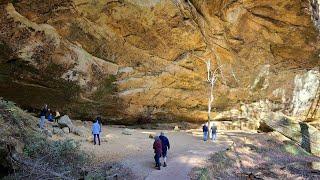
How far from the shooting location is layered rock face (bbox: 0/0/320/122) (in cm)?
2259

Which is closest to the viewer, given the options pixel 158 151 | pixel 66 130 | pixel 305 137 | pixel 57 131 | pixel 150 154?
pixel 158 151

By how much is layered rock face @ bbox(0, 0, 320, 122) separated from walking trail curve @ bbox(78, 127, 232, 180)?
6.03m

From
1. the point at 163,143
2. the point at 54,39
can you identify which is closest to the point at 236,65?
the point at 54,39

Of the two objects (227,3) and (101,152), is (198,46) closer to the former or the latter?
→ (227,3)

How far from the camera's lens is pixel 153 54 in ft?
88.0

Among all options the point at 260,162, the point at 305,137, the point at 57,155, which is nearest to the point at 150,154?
the point at 57,155

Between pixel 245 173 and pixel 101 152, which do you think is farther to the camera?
pixel 245 173

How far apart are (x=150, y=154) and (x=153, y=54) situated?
11.4 meters

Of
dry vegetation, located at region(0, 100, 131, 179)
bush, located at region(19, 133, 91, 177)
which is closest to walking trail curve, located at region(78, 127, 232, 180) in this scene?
dry vegetation, located at region(0, 100, 131, 179)

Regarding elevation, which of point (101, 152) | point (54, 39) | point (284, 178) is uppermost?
point (54, 39)

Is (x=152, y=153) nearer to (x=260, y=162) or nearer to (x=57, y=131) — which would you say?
(x=57, y=131)

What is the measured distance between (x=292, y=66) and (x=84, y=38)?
17667 millimetres

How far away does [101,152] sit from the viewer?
16.1m

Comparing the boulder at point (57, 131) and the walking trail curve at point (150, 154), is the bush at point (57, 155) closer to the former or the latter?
the walking trail curve at point (150, 154)
